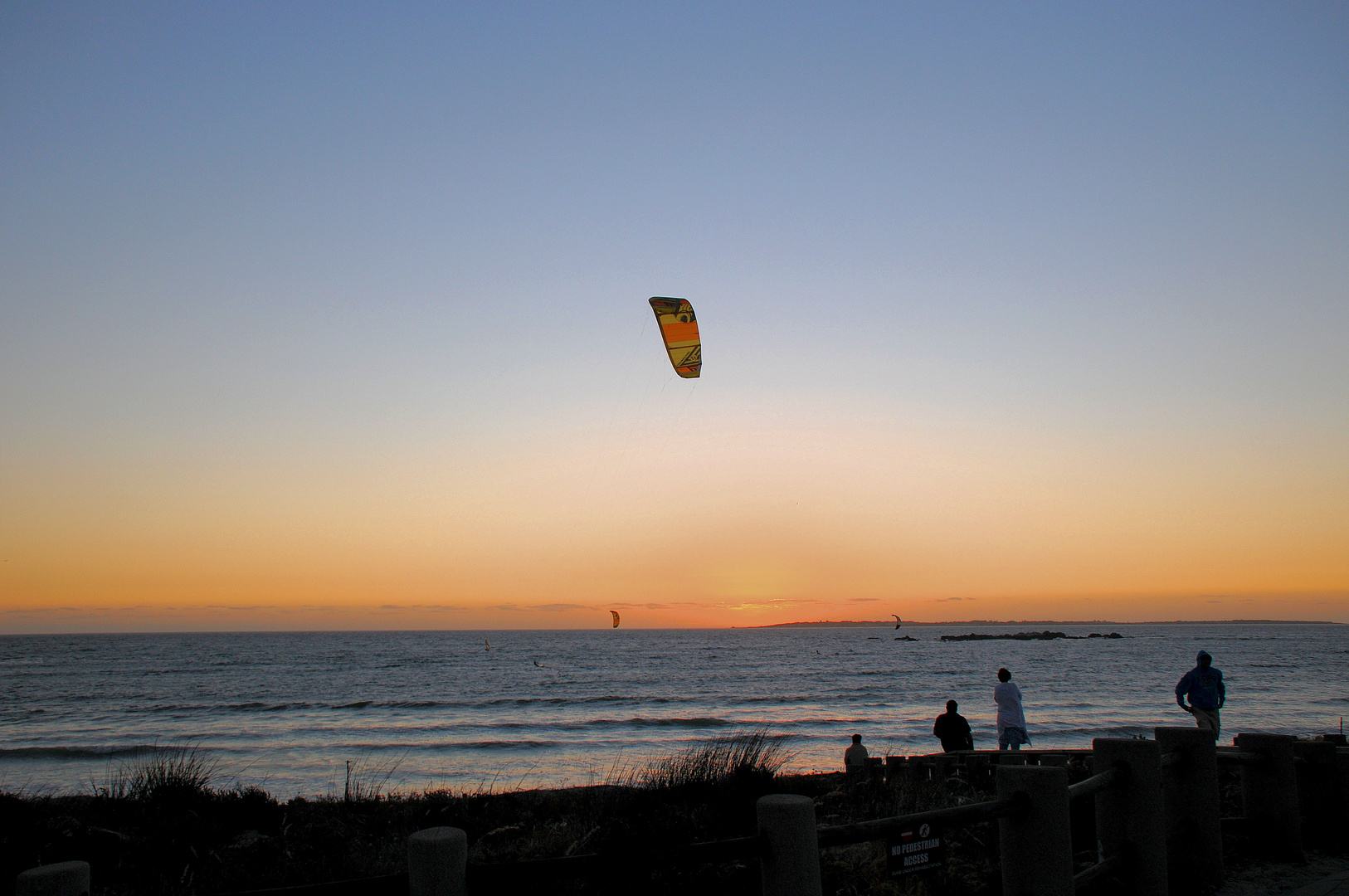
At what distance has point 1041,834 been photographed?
4.11 meters

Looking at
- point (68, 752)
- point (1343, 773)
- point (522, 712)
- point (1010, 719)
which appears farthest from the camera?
point (522, 712)

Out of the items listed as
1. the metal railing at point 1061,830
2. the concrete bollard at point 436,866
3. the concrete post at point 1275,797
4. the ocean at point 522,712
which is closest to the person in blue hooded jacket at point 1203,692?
the ocean at point 522,712

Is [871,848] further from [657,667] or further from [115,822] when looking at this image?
[657,667]

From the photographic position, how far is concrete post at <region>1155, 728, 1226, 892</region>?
5574 mm

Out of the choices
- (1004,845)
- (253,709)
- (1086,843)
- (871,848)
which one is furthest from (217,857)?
(253,709)

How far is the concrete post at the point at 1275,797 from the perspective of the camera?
245 inches

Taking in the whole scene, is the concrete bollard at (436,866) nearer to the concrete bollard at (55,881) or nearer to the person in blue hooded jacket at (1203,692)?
the concrete bollard at (55,881)

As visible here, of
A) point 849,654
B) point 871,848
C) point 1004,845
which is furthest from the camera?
point 849,654

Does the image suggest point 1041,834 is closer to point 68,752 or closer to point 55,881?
point 55,881

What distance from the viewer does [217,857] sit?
7.07 meters

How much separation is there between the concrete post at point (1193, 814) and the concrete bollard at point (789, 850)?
3.78 meters

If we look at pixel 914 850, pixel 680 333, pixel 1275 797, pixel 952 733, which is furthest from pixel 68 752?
pixel 1275 797

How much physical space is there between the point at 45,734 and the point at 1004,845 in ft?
106

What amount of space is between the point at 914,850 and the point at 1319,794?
5.15m
